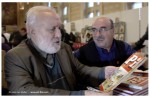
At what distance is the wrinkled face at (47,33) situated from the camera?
1038mm

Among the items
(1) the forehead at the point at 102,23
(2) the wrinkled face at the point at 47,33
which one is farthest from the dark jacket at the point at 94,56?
(2) the wrinkled face at the point at 47,33

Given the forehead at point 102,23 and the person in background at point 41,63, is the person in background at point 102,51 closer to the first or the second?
the forehead at point 102,23

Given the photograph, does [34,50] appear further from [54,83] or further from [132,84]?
[132,84]

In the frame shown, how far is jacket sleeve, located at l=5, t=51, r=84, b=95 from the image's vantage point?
0.90 m

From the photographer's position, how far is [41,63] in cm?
106

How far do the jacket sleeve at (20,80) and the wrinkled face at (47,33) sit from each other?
0.41 feet

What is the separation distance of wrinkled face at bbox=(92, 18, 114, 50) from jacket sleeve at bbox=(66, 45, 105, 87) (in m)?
0.40

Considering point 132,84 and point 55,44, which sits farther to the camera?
point 55,44

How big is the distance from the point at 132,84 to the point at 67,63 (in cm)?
35

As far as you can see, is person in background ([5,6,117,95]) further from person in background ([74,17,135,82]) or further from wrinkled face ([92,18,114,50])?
wrinkled face ([92,18,114,50])

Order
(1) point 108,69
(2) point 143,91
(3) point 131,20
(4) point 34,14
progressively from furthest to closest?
(3) point 131,20 → (1) point 108,69 → (4) point 34,14 → (2) point 143,91

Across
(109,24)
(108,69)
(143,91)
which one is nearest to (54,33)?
(108,69)

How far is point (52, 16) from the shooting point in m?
1.04

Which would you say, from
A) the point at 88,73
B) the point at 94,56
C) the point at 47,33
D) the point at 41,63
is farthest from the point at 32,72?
the point at 94,56
